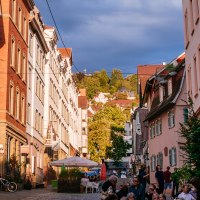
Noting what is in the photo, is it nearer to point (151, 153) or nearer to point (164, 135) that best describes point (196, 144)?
point (164, 135)

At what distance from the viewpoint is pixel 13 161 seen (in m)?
30.9

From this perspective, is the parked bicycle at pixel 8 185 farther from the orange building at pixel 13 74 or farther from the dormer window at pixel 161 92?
the dormer window at pixel 161 92

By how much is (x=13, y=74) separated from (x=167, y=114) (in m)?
12.3

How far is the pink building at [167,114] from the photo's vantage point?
112ft

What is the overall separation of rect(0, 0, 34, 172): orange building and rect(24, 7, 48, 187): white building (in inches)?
73.9

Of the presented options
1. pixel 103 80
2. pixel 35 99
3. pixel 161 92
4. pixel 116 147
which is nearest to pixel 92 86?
pixel 103 80

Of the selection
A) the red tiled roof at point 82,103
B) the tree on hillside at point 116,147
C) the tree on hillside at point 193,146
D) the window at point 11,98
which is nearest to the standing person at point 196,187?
the tree on hillside at point 193,146

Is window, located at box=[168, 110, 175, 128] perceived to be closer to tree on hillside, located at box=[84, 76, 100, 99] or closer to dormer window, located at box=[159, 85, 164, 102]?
dormer window, located at box=[159, 85, 164, 102]

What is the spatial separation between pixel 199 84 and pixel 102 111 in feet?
192

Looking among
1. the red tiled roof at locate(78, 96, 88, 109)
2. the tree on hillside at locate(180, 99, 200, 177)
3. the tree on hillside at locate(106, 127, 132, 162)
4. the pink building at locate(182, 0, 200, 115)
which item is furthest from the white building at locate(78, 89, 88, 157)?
the tree on hillside at locate(180, 99, 200, 177)

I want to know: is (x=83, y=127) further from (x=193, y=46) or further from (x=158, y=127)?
(x=193, y=46)

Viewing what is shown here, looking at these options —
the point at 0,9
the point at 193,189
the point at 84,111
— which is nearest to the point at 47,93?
the point at 0,9

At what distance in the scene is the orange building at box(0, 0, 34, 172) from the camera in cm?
3003

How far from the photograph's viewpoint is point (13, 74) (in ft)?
106
